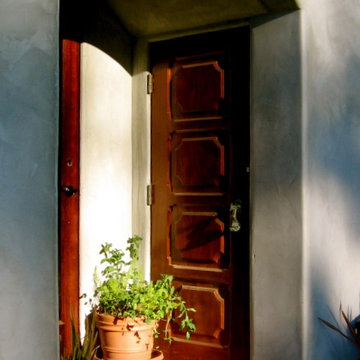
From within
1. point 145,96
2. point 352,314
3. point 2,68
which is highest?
point 145,96

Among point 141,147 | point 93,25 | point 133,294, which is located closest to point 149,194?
point 141,147

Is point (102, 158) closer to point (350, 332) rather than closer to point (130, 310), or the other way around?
point (130, 310)

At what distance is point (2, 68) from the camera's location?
1.68 metres

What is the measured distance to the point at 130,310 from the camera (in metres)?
3.28

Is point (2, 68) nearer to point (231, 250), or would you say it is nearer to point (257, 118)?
point (257, 118)

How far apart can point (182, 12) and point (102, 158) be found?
3.17 ft

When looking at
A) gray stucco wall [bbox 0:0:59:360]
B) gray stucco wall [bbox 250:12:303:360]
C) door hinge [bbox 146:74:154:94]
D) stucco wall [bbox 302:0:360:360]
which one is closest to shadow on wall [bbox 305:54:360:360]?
stucco wall [bbox 302:0:360:360]

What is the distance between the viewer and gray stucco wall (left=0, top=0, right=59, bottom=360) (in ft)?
5.50

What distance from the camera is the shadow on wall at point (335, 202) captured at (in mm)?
3338

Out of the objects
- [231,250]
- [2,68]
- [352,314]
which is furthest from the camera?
[352,314]

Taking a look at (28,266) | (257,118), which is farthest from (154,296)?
(28,266)

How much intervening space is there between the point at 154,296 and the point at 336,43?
6.05 ft

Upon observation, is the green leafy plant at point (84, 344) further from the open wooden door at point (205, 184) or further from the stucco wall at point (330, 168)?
the stucco wall at point (330, 168)

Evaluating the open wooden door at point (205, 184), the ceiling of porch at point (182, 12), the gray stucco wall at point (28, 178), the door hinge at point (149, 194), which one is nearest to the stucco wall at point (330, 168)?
the ceiling of porch at point (182, 12)
